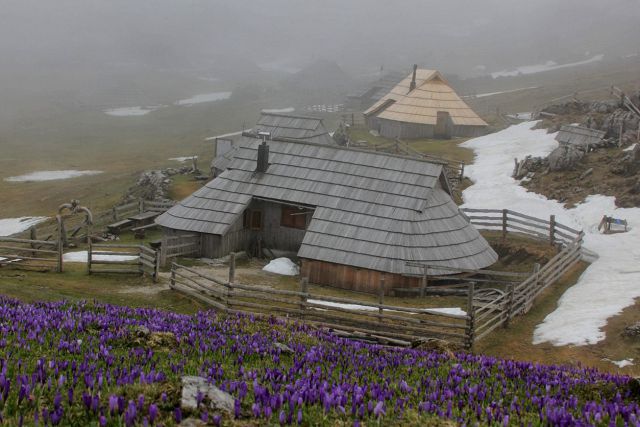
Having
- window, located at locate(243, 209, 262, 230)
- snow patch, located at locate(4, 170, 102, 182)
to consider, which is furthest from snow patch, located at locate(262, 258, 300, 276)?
snow patch, located at locate(4, 170, 102, 182)

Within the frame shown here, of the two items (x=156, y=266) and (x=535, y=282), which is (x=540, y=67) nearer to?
(x=535, y=282)

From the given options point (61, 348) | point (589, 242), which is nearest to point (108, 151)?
point (589, 242)

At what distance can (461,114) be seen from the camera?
63344 millimetres

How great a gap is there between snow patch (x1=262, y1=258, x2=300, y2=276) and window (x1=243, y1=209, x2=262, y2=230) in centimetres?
255

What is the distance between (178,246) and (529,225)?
15566 mm

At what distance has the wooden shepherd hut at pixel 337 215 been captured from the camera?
2612 centimetres

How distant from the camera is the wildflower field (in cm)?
595

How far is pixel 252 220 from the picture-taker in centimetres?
3083

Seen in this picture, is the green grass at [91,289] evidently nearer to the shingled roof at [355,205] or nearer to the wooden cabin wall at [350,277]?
the shingled roof at [355,205]

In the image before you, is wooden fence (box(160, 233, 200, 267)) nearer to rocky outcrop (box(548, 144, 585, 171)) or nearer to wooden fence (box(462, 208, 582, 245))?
wooden fence (box(462, 208, 582, 245))

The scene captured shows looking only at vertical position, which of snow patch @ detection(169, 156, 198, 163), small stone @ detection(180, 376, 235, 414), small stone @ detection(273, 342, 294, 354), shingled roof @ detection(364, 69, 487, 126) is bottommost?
snow patch @ detection(169, 156, 198, 163)

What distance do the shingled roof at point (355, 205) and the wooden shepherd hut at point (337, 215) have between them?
4 centimetres

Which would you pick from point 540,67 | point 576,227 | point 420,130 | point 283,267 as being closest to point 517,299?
point 283,267

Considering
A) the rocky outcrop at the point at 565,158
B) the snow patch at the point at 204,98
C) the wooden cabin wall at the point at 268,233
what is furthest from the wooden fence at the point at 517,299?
the snow patch at the point at 204,98
